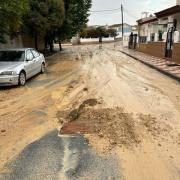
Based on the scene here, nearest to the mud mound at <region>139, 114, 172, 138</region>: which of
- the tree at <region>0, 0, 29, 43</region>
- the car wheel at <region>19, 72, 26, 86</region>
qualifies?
the car wheel at <region>19, 72, 26, 86</region>

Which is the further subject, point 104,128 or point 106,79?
point 106,79

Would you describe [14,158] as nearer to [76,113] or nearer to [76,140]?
[76,140]

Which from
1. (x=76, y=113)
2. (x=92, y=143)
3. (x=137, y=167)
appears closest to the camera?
(x=137, y=167)

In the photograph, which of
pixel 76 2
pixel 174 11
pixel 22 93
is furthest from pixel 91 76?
pixel 76 2

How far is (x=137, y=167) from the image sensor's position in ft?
15.6

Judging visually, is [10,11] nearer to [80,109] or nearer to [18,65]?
[18,65]

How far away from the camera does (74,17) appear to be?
36.5 meters

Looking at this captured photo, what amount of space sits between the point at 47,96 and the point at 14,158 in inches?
197

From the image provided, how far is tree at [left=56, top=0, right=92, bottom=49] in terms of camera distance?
1357 inches

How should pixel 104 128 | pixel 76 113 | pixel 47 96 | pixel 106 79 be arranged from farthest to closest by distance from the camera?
1. pixel 106 79
2. pixel 47 96
3. pixel 76 113
4. pixel 104 128

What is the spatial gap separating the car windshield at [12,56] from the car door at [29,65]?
0.92 ft

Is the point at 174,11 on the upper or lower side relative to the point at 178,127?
upper

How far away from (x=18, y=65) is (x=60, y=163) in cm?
790

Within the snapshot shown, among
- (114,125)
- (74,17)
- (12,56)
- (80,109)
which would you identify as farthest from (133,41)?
(114,125)
